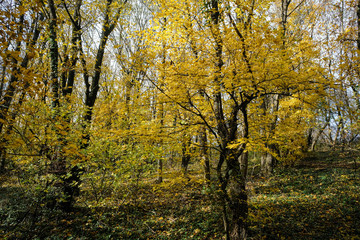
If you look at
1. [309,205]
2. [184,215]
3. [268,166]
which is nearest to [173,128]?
[184,215]

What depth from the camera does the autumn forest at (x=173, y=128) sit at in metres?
3.42

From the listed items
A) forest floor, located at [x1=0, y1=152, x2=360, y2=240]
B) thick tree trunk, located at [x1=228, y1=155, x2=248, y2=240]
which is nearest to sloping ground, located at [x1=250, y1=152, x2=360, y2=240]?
forest floor, located at [x1=0, y1=152, x2=360, y2=240]

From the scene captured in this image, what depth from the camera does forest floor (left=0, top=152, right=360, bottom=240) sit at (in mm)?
4852

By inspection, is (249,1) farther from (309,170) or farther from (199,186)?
(309,170)

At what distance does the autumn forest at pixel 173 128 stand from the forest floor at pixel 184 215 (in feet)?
0.16

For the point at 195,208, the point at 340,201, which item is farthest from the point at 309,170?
the point at 195,208

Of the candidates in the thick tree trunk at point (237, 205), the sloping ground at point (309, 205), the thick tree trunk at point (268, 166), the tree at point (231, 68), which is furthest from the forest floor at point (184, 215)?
the thick tree trunk at point (268, 166)

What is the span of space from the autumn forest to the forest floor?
0.05 meters

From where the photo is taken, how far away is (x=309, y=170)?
10078mm

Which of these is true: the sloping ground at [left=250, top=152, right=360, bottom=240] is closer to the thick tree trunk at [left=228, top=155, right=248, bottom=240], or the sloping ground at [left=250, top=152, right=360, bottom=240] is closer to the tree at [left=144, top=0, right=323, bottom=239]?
the thick tree trunk at [left=228, top=155, right=248, bottom=240]

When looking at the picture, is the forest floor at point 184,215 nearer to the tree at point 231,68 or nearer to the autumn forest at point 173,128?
the autumn forest at point 173,128

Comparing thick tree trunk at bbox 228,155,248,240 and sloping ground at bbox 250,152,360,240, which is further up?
thick tree trunk at bbox 228,155,248,240

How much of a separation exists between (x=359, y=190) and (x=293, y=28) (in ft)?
30.6

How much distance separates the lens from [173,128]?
4941 millimetres
